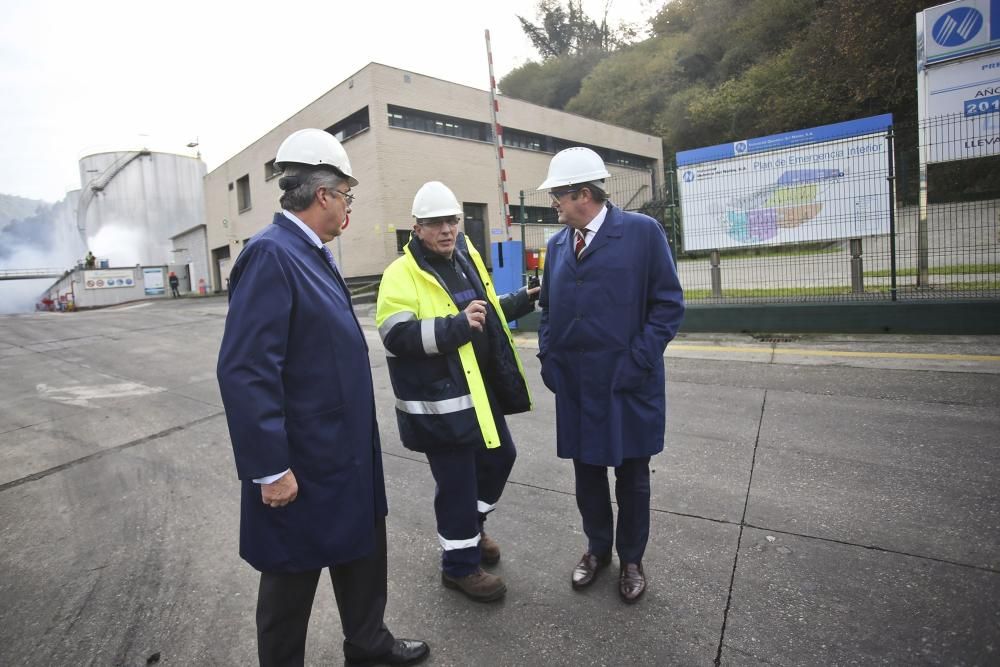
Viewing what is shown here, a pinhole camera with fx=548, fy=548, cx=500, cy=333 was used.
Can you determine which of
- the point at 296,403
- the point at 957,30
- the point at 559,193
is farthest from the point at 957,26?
the point at 296,403

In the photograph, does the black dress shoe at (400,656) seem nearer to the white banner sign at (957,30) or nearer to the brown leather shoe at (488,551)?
the brown leather shoe at (488,551)

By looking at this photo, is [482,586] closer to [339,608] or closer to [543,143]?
[339,608]

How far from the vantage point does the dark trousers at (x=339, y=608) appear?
1.82 m

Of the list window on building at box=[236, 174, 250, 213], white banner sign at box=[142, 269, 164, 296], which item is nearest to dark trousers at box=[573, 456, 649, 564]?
window on building at box=[236, 174, 250, 213]

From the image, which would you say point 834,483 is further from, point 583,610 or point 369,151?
point 369,151

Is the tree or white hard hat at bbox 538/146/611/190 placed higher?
the tree

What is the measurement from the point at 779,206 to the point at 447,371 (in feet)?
25.1

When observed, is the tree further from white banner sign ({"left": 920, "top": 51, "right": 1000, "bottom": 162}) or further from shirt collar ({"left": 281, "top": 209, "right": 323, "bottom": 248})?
shirt collar ({"left": 281, "top": 209, "right": 323, "bottom": 248})

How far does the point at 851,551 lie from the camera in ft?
8.84

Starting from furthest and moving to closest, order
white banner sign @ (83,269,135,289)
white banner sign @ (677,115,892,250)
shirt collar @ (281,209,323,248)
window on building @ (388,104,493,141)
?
white banner sign @ (83,269,135,289)
window on building @ (388,104,493,141)
white banner sign @ (677,115,892,250)
shirt collar @ (281,209,323,248)

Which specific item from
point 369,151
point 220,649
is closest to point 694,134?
point 369,151

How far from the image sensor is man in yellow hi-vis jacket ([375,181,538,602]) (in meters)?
2.43

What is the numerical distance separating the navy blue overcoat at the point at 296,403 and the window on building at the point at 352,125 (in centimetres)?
2199

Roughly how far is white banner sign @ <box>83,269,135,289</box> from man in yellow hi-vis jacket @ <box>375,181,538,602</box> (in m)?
36.3
